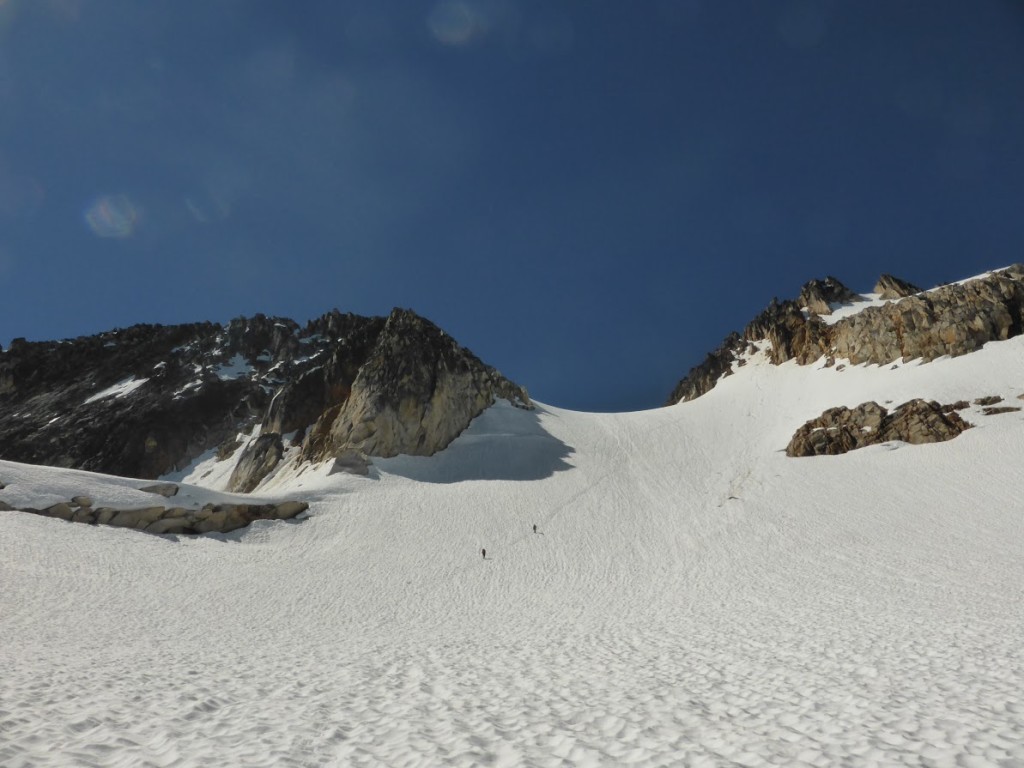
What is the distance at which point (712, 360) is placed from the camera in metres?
81.5

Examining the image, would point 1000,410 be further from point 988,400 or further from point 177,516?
point 177,516

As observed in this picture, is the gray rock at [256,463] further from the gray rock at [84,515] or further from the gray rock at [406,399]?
the gray rock at [84,515]

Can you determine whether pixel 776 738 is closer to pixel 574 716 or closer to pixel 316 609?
pixel 574 716

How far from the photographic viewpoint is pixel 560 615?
1789 cm

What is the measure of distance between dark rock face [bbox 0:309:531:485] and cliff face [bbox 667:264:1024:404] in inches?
1508

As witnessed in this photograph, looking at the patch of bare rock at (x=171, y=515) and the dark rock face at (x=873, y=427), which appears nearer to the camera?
the patch of bare rock at (x=171, y=515)

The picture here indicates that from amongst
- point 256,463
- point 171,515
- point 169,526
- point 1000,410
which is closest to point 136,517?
point 171,515

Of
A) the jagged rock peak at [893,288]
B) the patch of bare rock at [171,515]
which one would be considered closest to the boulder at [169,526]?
the patch of bare rock at [171,515]

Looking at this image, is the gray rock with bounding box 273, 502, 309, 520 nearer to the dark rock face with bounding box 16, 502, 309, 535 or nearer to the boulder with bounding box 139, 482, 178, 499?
the dark rock face with bounding box 16, 502, 309, 535

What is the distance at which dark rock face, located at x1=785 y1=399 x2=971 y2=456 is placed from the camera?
126 feet

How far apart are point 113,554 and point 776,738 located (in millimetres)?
26822

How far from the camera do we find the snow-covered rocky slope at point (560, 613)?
19.5 ft

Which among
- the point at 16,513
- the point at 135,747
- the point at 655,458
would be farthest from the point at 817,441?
the point at 16,513

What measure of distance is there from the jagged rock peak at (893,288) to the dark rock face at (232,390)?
204ft
